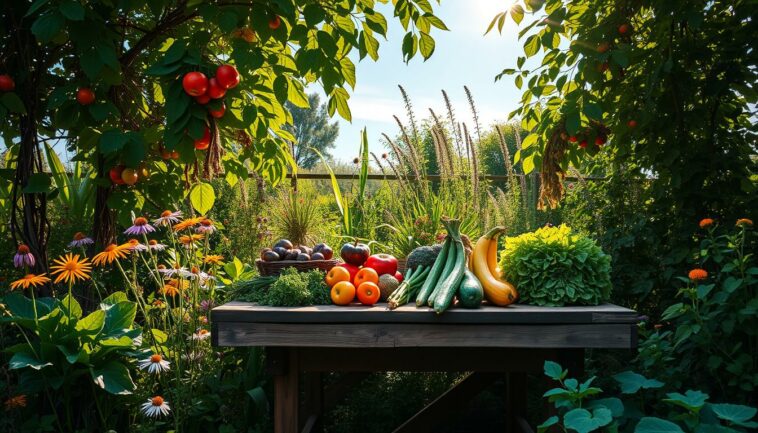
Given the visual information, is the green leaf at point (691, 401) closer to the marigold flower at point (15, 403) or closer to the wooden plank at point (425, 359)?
the wooden plank at point (425, 359)

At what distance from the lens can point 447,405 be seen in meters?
3.07

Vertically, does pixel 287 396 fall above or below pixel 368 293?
below

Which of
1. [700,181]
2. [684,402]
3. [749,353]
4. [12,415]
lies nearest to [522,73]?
[700,181]

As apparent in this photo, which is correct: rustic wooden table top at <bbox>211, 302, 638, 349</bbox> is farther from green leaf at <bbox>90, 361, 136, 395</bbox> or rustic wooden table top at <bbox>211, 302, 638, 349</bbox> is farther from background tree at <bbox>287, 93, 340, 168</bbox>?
background tree at <bbox>287, 93, 340, 168</bbox>

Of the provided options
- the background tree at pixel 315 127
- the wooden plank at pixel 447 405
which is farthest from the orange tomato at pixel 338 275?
the background tree at pixel 315 127

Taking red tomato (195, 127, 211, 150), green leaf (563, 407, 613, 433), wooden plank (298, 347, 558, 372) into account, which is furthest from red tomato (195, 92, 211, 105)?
green leaf (563, 407, 613, 433)

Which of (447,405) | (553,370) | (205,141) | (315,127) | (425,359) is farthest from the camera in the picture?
(315,127)

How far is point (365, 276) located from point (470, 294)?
39 cm

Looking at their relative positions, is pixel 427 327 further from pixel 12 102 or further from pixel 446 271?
pixel 12 102

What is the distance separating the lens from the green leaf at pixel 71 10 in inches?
75.3

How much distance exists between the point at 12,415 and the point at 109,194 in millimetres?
1065

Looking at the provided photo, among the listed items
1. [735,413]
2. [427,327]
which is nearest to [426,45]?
[427,327]

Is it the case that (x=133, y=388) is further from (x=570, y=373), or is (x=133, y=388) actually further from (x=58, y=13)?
(x=570, y=373)

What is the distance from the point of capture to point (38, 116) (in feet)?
9.29
